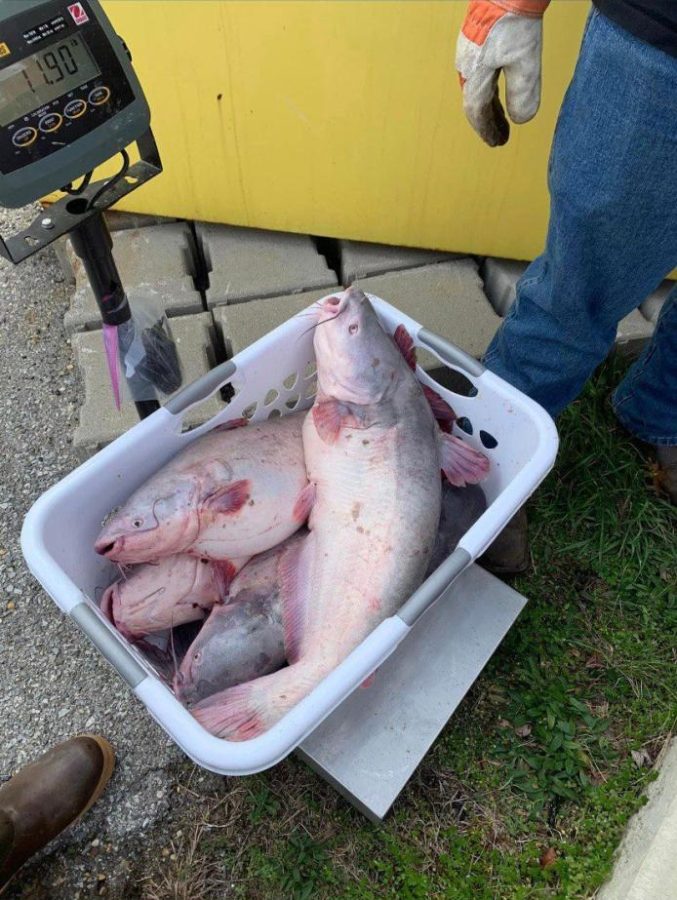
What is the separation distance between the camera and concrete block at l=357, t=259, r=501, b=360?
7.54 ft

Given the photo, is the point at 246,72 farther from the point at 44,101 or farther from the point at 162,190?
the point at 44,101

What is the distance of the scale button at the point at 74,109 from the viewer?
3.66ft

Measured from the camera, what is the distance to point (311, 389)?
6.59ft

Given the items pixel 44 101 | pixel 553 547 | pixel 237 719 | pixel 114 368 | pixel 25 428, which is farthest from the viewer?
pixel 25 428

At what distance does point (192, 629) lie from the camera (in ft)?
5.73

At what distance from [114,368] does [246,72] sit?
1094 millimetres

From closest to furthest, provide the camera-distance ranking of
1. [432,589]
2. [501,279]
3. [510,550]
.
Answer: [432,589], [510,550], [501,279]

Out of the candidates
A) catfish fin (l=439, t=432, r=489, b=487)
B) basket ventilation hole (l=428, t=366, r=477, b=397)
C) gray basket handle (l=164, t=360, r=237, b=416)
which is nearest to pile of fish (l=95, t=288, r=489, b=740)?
catfish fin (l=439, t=432, r=489, b=487)

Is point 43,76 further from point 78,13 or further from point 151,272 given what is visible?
point 151,272

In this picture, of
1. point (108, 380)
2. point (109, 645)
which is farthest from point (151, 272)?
point (109, 645)

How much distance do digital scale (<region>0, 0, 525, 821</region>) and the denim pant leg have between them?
730 mm

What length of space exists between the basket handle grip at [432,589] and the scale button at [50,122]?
992 millimetres

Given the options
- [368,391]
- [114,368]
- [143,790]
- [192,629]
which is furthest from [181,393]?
[143,790]

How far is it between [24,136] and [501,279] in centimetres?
174
